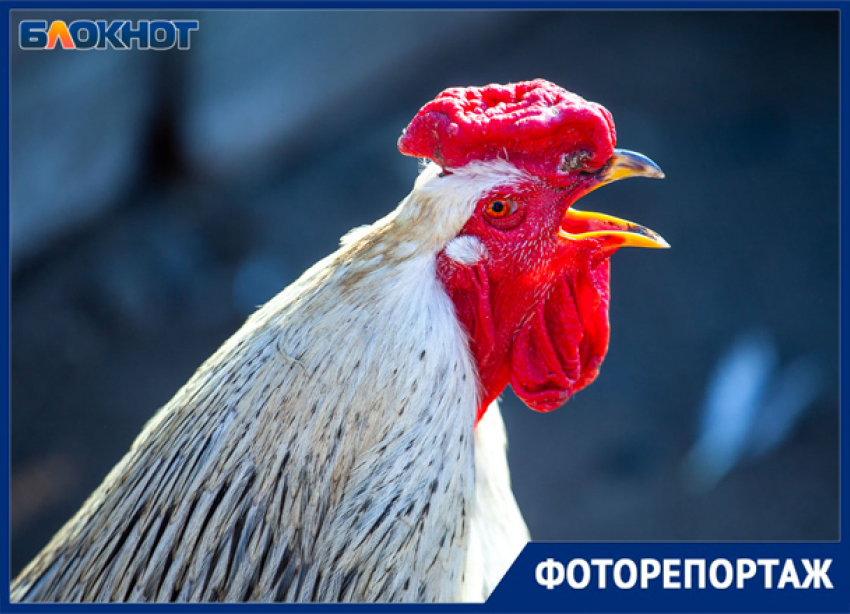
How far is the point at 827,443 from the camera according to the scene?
463cm

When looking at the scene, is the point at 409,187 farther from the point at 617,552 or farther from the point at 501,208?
the point at 501,208

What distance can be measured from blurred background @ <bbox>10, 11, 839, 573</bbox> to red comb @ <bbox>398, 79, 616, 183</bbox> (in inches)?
115

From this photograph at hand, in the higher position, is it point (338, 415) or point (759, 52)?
point (759, 52)

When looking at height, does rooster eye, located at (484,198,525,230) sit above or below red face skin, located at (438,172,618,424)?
above

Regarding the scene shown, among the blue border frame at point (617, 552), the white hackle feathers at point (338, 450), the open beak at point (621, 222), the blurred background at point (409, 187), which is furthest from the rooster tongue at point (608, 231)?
the blurred background at point (409, 187)

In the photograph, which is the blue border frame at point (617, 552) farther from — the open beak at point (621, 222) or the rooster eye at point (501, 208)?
the rooster eye at point (501, 208)

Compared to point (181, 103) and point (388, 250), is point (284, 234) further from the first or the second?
point (388, 250)

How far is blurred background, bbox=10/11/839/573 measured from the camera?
4566 mm

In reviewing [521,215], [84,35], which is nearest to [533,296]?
[521,215]

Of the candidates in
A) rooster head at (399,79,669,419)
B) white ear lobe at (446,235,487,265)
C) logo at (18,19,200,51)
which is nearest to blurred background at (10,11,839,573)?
logo at (18,19,200,51)

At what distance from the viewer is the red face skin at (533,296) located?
6.45 ft

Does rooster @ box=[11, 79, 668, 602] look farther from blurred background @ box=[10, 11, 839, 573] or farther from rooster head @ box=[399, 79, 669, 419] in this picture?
blurred background @ box=[10, 11, 839, 573]

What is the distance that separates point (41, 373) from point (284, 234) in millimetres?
1795

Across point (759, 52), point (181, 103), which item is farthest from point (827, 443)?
point (181, 103)
